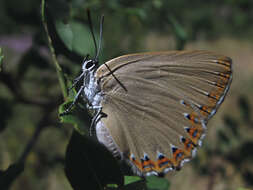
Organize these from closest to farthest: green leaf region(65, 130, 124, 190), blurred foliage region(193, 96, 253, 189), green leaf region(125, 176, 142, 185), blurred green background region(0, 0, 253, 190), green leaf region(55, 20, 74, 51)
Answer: green leaf region(65, 130, 124, 190)
green leaf region(125, 176, 142, 185)
green leaf region(55, 20, 74, 51)
blurred green background region(0, 0, 253, 190)
blurred foliage region(193, 96, 253, 189)

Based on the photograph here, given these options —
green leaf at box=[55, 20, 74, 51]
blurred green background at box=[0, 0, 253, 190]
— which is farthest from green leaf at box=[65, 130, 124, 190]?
green leaf at box=[55, 20, 74, 51]

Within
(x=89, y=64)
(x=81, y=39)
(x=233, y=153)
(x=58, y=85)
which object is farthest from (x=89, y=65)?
(x=58, y=85)

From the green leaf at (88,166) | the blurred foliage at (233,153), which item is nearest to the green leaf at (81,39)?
the green leaf at (88,166)

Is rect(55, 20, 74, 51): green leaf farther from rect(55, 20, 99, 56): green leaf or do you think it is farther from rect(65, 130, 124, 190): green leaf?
rect(65, 130, 124, 190): green leaf

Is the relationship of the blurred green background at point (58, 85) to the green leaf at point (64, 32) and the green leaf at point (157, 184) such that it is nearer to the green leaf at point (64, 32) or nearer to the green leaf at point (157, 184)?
the green leaf at point (64, 32)

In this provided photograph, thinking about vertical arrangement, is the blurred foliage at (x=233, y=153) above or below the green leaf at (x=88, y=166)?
below

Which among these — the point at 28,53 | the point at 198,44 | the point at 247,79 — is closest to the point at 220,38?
the point at 198,44

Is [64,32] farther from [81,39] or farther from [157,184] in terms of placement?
[157,184]
